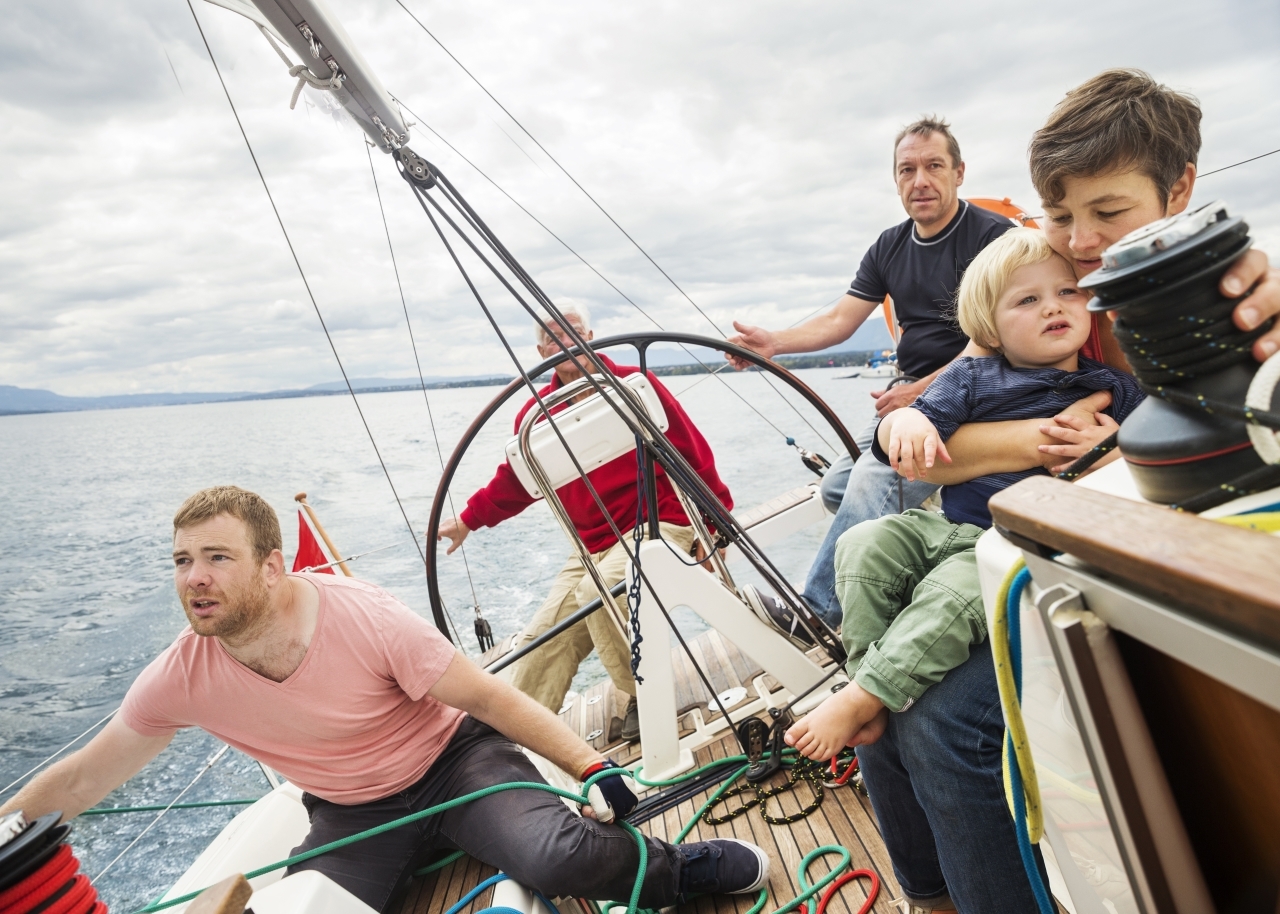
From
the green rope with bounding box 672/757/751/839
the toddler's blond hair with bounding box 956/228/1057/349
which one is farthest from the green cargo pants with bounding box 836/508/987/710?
the green rope with bounding box 672/757/751/839

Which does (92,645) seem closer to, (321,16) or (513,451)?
(513,451)

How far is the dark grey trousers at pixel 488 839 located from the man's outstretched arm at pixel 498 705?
11 cm

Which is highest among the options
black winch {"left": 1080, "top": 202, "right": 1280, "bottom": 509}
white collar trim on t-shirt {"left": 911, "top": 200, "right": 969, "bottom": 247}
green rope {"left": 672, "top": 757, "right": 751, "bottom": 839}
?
white collar trim on t-shirt {"left": 911, "top": 200, "right": 969, "bottom": 247}

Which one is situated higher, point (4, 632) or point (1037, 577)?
point (4, 632)

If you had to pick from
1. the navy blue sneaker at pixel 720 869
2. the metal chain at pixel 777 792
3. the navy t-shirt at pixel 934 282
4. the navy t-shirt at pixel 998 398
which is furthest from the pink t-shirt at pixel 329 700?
the navy t-shirt at pixel 934 282

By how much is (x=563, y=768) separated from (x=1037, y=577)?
1213 mm

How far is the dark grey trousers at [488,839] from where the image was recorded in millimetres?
1474

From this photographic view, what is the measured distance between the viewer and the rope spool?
87 cm

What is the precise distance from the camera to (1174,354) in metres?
0.61

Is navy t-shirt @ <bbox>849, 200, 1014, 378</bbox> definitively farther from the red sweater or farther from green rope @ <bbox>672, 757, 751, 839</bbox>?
green rope @ <bbox>672, 757, 751, 839</bbox>

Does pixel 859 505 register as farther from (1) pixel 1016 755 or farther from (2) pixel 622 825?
(1) pixel 1016 755

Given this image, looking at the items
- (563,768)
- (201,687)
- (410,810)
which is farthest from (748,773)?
(201,687)

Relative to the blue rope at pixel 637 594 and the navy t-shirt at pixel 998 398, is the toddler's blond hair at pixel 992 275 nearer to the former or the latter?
the navy t-shirt at pixel 998 398

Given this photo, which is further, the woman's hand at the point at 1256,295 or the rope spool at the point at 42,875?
the rope spool at the point at 42,875
